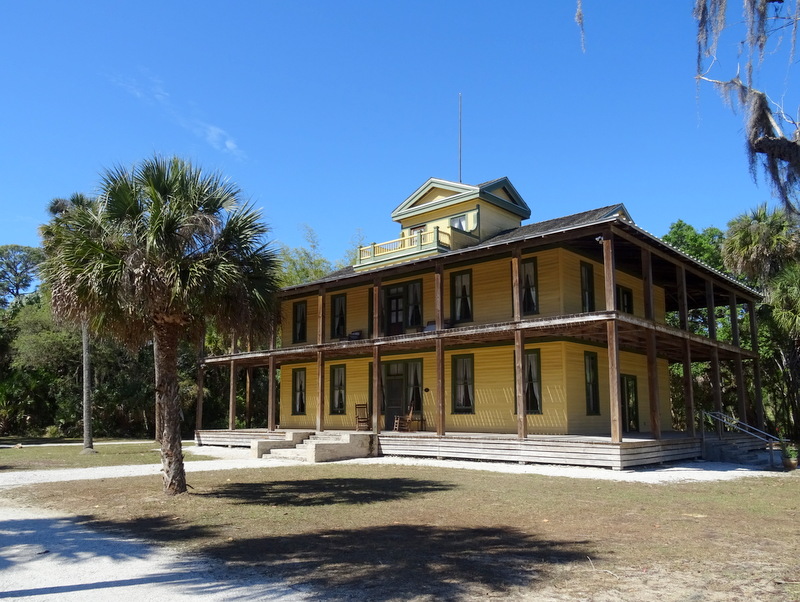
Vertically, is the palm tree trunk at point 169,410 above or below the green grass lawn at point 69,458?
above

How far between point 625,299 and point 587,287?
3.07 metres

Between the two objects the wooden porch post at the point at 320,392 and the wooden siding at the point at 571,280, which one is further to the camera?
the wooden porch post at the point at 320,392

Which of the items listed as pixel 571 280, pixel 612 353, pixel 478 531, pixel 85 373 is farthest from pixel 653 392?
pixel 85 373

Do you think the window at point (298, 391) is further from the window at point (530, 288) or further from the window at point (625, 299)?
the window at point (625, 299)

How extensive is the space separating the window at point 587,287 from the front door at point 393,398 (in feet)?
22.7

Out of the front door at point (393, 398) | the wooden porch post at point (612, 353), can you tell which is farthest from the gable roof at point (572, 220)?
the front door at point (393, 398)

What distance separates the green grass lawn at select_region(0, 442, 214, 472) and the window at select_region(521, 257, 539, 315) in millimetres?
11081

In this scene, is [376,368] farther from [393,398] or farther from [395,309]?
[395,309]

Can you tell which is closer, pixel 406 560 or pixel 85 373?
pixel 406 560

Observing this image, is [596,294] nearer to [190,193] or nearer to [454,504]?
[454,504]

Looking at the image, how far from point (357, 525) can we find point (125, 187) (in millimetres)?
6505

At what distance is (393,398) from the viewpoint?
2345 cm

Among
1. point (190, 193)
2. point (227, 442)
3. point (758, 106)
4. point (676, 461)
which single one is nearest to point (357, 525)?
point (190, 193)

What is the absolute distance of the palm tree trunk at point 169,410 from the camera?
10867mm
